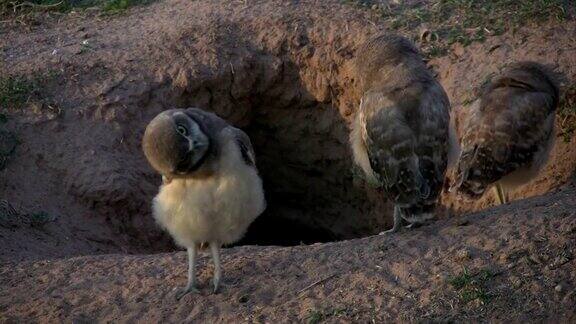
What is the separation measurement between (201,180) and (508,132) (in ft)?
10.1

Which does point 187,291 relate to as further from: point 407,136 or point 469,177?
point 469,177

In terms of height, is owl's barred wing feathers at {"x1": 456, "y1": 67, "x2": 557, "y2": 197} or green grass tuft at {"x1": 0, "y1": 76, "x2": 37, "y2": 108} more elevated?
green grass tuft at {"x1": 0, "y1": 76, "x2": 37, "y2": 108}

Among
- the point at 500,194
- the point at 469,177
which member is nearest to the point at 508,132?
the point at 469,177

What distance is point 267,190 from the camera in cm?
1305

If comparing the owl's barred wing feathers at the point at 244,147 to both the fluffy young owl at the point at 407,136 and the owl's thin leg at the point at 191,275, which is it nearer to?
the owl's thin leg at the point at 191,275

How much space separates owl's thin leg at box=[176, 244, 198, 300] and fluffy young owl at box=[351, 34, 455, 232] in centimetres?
167

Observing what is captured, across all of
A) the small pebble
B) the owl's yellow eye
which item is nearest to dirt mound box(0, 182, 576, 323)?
the small pebble

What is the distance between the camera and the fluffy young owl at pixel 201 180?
694 centimetres

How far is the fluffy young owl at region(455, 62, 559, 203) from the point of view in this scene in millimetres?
8711

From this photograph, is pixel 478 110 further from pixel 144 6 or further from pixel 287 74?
pixel 144 6

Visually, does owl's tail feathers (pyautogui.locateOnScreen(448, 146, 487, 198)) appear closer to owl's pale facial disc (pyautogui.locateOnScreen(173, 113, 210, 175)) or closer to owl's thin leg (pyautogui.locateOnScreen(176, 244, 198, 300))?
owl's thin leg (pyautogui.locateOnScreen(176, 244, 198, 300))

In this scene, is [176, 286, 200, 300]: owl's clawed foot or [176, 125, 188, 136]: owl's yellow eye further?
[176, 286, 200, 300]: owl's clawed foot

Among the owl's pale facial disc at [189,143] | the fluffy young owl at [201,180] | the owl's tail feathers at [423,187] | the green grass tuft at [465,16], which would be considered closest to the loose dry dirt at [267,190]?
the green grass tuft at [465,16]

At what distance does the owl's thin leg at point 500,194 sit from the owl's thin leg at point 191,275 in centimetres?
321
